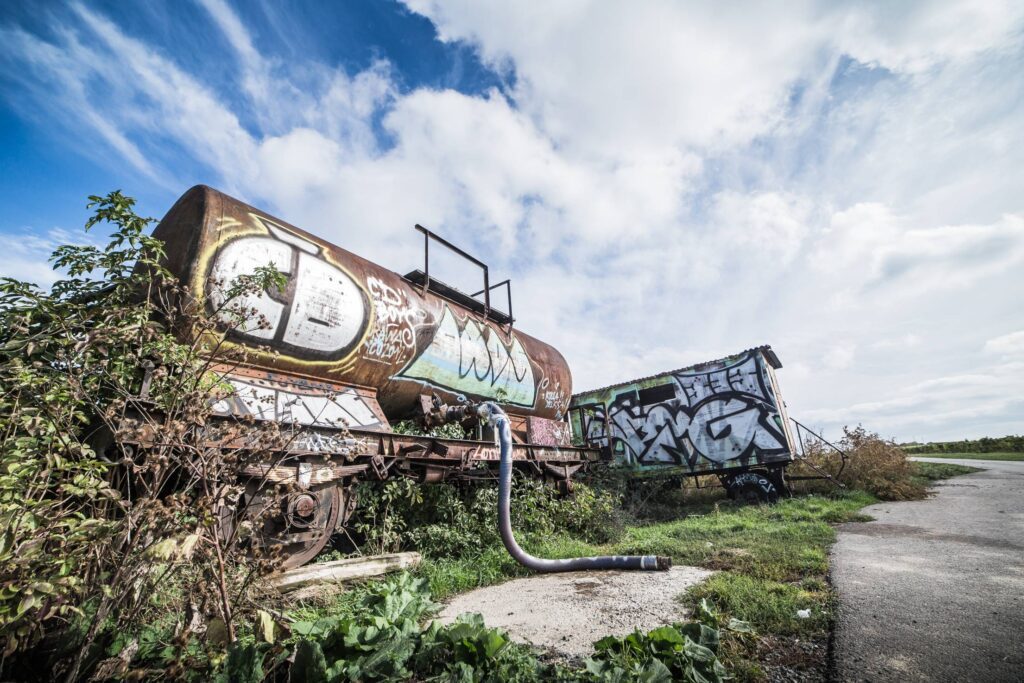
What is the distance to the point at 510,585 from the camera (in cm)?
401

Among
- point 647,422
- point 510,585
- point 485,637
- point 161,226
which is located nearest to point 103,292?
point 161,226

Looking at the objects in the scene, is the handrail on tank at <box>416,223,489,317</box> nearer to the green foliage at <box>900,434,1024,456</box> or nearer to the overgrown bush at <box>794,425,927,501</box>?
the overgrown bush at <box>794,425,927,501</box>

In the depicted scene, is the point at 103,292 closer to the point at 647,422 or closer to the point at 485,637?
the point at 485,637

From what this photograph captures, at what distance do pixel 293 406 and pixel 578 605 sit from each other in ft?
10.00

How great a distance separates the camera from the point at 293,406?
400 cm

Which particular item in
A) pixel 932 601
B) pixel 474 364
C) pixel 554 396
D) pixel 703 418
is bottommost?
pixel 932 601

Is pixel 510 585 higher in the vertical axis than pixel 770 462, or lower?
lower

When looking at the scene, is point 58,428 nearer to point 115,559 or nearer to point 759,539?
point 115,559

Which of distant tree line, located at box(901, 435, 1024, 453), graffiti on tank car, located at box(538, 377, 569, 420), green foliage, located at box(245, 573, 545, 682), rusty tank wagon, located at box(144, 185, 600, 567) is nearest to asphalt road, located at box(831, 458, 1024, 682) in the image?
green foliage, located at box(245, 573, 545, 682)

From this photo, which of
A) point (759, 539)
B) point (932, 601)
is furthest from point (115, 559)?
point (759, 539)

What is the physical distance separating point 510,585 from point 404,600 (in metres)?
1.62

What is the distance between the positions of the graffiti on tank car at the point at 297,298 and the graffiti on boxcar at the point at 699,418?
20.7ft

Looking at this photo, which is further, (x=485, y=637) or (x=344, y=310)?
(x=344, y=310)

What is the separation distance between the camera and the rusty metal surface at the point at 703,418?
33.0ft
